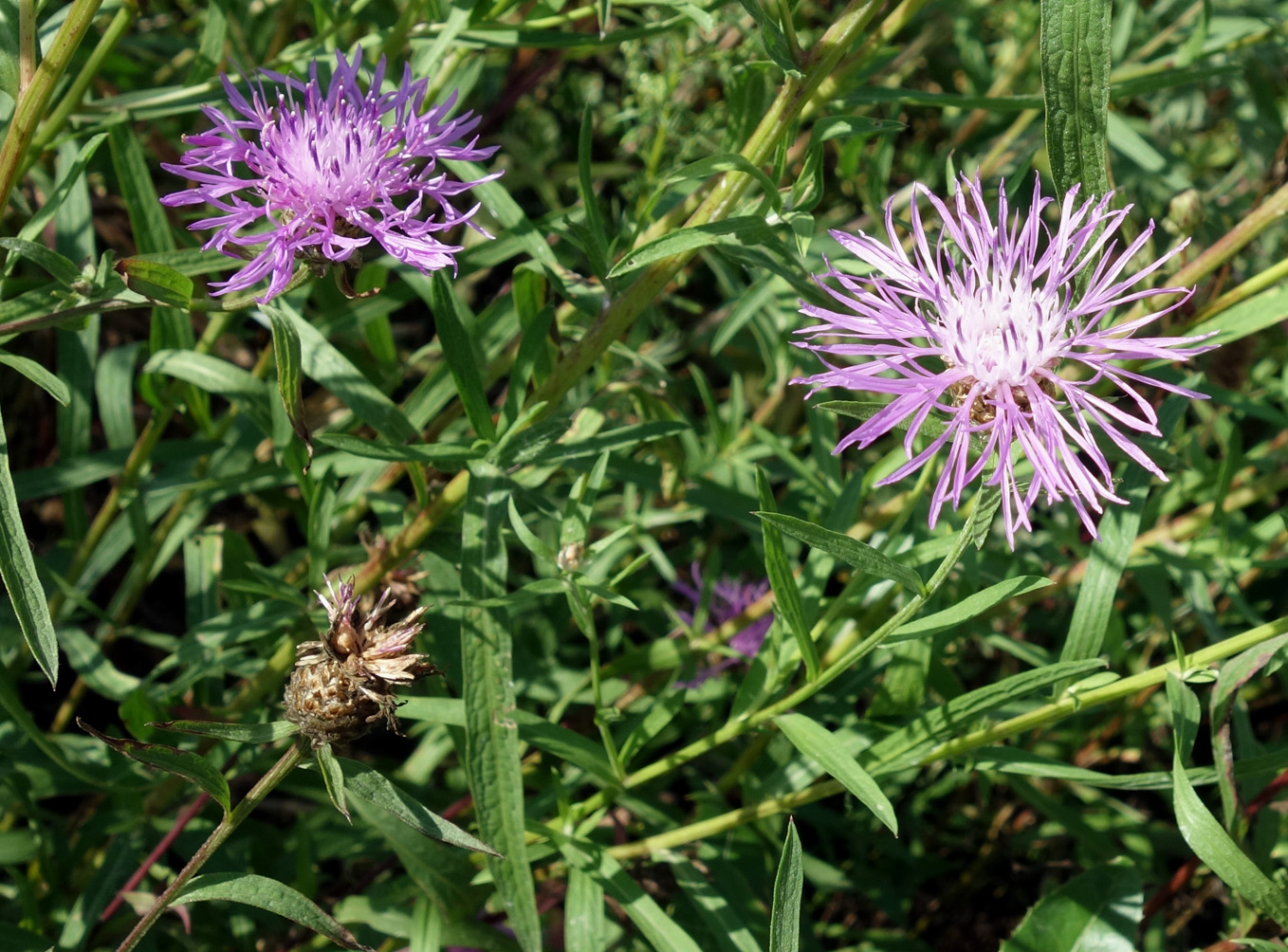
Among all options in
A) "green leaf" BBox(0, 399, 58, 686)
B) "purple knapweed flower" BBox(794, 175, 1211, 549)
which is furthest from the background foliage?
"purple knapweed flower" BBox(794, 175, 1211, 549)

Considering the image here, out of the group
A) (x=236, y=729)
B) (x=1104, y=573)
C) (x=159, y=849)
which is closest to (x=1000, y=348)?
(x=1104, y=573)

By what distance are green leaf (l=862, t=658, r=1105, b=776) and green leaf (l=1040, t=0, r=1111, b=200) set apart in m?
0.63

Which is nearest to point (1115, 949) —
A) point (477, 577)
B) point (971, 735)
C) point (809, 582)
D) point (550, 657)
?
point (971, 735)

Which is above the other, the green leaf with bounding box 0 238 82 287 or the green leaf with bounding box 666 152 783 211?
the green leaf with bounding box 666 152 783 211

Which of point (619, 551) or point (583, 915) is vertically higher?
point (619, 551)

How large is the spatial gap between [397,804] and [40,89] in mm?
980

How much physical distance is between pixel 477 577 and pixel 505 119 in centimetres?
168

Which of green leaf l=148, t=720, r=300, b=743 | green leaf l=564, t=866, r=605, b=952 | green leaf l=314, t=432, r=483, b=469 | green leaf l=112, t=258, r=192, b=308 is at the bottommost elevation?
green leaf l=564, t=866, r=605, b=952

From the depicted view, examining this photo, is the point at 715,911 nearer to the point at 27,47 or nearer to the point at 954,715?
the point at 954,715

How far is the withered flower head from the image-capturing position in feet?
3.84

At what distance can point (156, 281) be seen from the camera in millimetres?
1221

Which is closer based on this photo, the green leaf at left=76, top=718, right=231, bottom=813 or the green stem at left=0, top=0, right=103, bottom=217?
the green leaf at left=76, top=718, right=231, bottom=813

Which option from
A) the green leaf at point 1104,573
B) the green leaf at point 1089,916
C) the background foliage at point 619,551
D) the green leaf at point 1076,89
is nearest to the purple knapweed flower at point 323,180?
the background foliage at point 619,551

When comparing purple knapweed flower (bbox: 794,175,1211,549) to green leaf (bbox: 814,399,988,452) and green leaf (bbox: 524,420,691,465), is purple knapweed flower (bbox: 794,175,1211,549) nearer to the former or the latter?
green leaf (bbox: 814,399,988,452)
